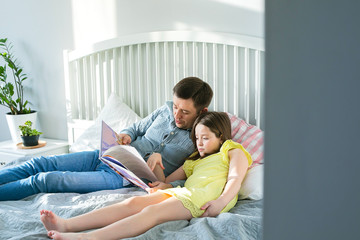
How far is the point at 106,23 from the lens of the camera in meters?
2.62

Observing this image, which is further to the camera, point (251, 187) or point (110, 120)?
point (110, 120)

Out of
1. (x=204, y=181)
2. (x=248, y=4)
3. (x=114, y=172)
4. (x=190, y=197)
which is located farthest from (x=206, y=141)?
(x=248, y=4)

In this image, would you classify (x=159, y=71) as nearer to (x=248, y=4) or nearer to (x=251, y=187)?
(x=248, y=4)

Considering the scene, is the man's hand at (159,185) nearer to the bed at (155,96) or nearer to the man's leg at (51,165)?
the bed at (155,96)

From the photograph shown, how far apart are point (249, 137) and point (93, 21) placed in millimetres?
1319

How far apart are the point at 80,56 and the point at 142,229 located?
63.3 inches

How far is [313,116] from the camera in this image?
0.24 m

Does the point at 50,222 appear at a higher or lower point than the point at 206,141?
lower

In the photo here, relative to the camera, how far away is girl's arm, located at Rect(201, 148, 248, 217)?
1496 millimetres

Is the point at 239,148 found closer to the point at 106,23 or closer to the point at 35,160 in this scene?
the point at 35,160

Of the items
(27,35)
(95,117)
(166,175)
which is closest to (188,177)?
(166,175)

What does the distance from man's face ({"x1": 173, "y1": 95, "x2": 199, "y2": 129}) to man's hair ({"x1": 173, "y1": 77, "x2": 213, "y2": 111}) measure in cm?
2

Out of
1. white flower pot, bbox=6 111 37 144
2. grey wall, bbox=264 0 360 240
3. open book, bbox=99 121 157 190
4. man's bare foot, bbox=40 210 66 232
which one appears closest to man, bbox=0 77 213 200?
open book, bbox=99 121 157 190

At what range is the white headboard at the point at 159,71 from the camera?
216 cm
